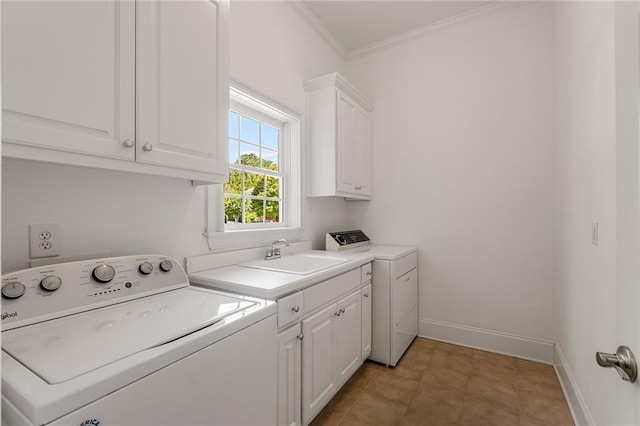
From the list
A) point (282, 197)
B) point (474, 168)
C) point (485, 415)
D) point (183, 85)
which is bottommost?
point (485, 415)

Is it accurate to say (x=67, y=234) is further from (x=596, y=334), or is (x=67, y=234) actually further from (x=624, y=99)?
(x=596, y=334)

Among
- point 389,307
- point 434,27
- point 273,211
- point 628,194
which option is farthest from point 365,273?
point 434,27

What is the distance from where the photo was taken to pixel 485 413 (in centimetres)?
189

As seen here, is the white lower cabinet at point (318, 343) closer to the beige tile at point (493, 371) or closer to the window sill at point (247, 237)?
the window sill at point (247, 237)

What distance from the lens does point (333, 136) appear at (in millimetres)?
2670

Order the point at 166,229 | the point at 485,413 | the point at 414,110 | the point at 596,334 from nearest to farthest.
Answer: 1. the point at 596,334
2. the point at 166,229
3. the point at 485,413
4. the point at 414,110

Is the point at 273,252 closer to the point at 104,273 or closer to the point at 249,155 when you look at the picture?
the point at 249,155

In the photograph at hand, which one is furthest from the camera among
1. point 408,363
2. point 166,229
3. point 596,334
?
Answer: point 408,363

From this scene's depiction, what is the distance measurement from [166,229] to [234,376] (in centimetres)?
90

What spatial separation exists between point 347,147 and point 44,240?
7.21 ft

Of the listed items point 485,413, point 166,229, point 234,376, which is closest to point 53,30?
point 166,229

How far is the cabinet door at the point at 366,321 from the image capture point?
229 centimetres

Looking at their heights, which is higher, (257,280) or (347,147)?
(347,147)

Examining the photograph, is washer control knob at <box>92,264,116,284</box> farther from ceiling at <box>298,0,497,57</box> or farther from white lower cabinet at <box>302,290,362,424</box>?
ceiling at <box>298,0,497,57</box>
